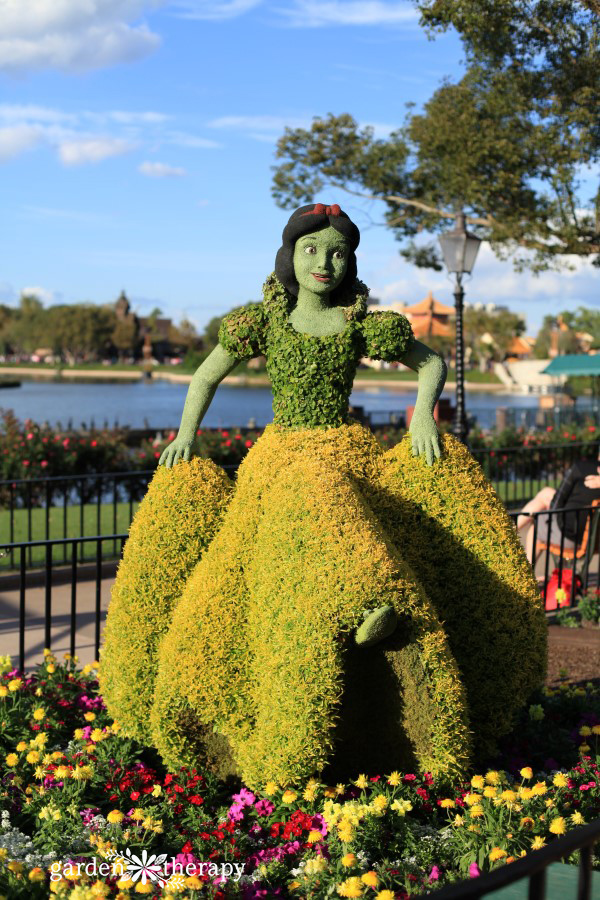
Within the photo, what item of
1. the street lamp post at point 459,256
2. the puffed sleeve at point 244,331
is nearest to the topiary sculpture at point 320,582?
the puffed sleeve at point 244,331

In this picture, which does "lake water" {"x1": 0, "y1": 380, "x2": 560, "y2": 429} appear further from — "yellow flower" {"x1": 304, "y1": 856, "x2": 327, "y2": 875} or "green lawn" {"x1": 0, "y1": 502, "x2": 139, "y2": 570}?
"yellow flower" {"x1": 304, "y1": 856, "x2": 327, "y2": 875}

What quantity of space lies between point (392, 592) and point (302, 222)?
1.74 meters

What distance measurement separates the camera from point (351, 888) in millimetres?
2930

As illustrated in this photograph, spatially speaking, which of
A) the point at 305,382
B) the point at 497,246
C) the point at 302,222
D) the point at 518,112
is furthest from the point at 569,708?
the point at 497,246

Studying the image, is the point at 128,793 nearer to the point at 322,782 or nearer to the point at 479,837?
the point at 322,782

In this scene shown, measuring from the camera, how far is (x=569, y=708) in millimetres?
4938

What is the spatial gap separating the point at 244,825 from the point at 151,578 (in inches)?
43.7

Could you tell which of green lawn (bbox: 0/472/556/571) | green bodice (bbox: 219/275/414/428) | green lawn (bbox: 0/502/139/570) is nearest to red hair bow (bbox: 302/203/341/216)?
green bodice (bbox: 219/275/414/428)

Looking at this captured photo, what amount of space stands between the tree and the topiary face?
7.09 m

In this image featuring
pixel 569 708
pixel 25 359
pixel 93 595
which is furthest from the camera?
pixel 25 359

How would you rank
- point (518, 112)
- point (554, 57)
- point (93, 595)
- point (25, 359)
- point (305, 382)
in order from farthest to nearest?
point (25, 359), point (518, 112), point (554, 57), point (93, 595), point (305, 382)

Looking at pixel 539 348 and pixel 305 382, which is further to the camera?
pixel 539 348

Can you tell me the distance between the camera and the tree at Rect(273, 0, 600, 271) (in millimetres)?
12844

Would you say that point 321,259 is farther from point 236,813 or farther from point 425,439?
point 236,813
